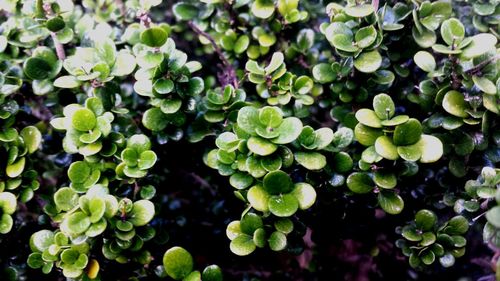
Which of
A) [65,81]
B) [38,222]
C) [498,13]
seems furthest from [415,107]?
[38,222]

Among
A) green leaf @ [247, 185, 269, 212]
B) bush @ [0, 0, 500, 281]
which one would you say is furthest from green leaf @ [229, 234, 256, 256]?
green leaf @ [247, 185, 269, 212]

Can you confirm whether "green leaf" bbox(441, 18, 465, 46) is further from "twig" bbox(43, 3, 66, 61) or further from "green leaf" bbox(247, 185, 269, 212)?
"twig" bbox(43, 3, 66, 61)

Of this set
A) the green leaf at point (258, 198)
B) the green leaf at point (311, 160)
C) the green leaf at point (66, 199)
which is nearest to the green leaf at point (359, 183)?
the green leaf at point (311, 160)

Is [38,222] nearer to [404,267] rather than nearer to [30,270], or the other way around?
[30,270]

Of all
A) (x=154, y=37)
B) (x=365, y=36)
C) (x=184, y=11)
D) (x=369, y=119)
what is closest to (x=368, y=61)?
(x=365, y=36)

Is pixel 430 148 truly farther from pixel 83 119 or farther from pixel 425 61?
pixel 83 119
